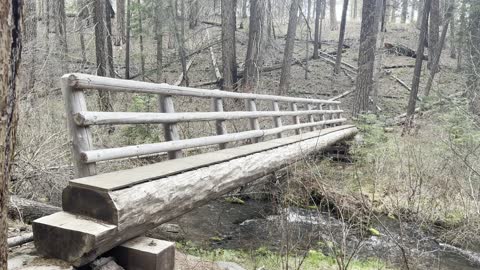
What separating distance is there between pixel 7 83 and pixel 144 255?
1915 millimetres

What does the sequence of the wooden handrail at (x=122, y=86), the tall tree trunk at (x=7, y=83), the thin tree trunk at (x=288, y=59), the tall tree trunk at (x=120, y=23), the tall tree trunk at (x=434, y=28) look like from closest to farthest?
1. the tall tree trunk at (x=7, y=83)
2. the wooden handrail at (x=122, y=86)
3. the thin tree trunk at (x=288, y=59)
4. the tall tree trunk at (x=434, y=28)
5. the tall tree trunk at (x=120, y=23)

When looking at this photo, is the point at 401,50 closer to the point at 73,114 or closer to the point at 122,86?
the point at 122,86

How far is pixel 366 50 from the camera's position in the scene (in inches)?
605

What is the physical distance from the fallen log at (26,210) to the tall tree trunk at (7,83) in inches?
124

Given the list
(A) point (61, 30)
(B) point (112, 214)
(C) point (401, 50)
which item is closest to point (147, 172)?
(B) point (112, 214)

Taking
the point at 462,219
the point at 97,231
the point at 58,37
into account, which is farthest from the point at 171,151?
the point at 58,37

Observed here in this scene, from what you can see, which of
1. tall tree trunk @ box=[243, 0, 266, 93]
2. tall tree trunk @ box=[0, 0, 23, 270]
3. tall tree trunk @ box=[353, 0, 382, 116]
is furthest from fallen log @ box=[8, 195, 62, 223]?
tall tree trunk @ box=[353, 0, 382, 116]

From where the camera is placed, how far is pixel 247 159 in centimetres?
577

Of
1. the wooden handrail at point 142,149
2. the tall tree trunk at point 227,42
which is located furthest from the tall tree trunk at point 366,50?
the wooden handrail at point 142,149

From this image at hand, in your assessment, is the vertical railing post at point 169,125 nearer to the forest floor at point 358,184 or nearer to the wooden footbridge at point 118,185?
the wooden footbridge at point 118,185

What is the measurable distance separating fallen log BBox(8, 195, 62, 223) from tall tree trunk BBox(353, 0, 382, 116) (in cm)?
1346

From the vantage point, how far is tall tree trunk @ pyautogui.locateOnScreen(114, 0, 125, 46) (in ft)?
76.6

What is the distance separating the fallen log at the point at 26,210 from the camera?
4.66 metres

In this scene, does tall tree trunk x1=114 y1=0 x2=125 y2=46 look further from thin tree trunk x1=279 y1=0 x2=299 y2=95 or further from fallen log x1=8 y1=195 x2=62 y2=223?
fallen log x1=8 y1=195 x2=62 y2=223
